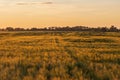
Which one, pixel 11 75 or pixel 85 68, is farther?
pixel 85 68

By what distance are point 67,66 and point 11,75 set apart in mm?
3665

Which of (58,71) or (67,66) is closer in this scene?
(58,71)

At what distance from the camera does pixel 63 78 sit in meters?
12.4

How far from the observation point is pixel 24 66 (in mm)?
16406

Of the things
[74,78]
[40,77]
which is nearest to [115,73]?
[74,78]

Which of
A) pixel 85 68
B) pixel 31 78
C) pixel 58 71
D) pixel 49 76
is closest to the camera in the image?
pixel 31 78

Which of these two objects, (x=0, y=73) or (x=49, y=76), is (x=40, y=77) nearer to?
(x=49, y=76)

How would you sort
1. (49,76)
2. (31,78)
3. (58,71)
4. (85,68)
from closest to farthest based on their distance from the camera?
(31,78), (49,76), (58,71), (85,68)

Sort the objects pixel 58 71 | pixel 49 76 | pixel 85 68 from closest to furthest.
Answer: pixel 49 76, pixel 58 71, pixel 85 68

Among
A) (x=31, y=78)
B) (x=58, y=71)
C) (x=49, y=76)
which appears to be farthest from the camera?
(x=58, y=71)

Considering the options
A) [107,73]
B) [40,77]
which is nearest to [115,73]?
[107,73]

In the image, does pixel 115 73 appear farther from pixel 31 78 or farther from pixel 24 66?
pixel 24 66

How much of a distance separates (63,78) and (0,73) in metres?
2.69

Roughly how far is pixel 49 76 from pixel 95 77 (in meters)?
1.65
